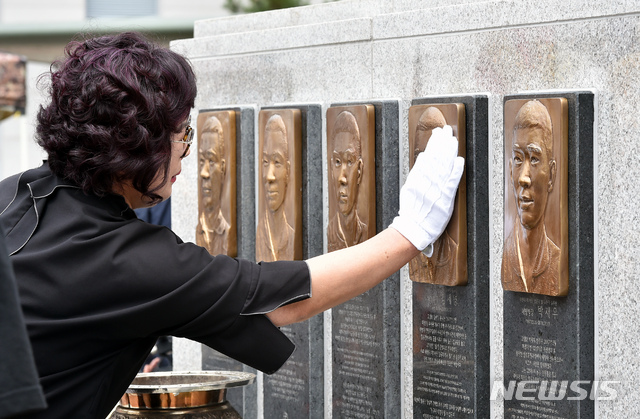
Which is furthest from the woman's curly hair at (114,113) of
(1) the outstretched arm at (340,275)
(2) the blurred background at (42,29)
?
(2) the blurred background at (42,29)

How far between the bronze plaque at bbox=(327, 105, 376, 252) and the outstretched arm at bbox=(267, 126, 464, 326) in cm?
46

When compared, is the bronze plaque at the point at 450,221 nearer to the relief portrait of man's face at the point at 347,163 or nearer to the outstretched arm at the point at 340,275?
the relief portrait of man's face at the point at 347,163

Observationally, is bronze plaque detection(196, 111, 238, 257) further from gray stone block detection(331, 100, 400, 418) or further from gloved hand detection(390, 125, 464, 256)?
gloved hand detection(390, 125, 464, 256)

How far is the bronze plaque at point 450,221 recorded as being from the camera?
12.1 feet

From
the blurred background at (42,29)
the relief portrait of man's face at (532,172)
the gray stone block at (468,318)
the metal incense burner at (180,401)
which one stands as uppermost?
the blurred background at (42,29)

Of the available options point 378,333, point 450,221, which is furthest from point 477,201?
point 378,333

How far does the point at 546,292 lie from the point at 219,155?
2.11m

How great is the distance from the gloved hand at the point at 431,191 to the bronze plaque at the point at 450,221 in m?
0.05

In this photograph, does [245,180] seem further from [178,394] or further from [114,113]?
[114,113]

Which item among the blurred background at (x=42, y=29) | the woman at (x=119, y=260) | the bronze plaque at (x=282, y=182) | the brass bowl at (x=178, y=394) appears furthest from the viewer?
the blurred background at (x=42, y=29)

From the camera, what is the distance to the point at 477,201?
3.69 meters

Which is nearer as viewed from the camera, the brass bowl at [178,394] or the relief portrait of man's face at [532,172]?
the relief portrait of man's face at [532,172]

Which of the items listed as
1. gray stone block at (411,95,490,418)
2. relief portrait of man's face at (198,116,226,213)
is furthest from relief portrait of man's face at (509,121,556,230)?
relief portrait of man's face at (198,116,226,213)

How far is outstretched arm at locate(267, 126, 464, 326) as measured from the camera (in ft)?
10.3
